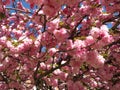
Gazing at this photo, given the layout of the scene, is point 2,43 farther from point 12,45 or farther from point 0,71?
point 0,71

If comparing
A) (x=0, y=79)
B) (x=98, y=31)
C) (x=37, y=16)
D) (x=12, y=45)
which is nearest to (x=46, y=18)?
(x=37, y=16)

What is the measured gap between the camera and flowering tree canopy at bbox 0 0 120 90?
15.4 feet

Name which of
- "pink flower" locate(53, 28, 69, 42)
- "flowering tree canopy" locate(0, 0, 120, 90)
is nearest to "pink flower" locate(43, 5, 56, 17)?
"flowering tree canopy" locate(0, 0, 120, 90)

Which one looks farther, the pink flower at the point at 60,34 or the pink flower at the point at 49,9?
the pink flower at the point at 60,34

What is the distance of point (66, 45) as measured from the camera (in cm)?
501

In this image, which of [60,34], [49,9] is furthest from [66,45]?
[49,9]

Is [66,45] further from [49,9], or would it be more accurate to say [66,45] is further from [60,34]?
[49,9]

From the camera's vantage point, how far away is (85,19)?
6.78 meters

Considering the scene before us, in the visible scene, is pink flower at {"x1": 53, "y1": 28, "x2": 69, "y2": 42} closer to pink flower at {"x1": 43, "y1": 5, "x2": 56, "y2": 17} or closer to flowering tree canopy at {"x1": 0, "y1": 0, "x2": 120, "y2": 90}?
flowering tree canopy at {"x1": 0, "y1": 0, "x2": 120, "y2": 90}

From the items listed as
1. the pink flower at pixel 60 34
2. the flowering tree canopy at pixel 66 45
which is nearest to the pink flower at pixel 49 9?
the flowering tree canopy at pixel 66 45

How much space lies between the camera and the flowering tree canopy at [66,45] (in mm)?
4703

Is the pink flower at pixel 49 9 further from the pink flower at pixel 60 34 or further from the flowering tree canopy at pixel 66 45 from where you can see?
the pink flower at pixel 60 34

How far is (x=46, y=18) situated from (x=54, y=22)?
351 millimetres

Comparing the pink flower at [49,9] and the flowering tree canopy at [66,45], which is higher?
the pink flower at [49,9]
